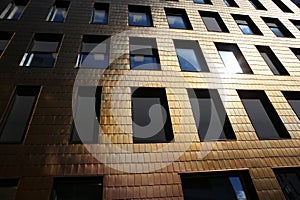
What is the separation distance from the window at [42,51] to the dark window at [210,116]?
265 inches

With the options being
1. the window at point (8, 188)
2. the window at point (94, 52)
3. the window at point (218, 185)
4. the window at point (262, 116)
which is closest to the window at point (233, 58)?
the window at point (262, 116)

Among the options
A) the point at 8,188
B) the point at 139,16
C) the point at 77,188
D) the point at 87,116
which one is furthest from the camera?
the point at 139,16

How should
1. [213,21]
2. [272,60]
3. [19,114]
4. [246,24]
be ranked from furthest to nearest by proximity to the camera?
[246,24] < [213,21] < [272,60] < [19,114]

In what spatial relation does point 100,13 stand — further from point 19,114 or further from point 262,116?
point 262,116

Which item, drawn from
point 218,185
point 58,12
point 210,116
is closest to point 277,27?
point 210,116

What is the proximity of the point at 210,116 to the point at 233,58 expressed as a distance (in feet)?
15.6

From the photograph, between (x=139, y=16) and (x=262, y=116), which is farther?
(x=139, y=16)

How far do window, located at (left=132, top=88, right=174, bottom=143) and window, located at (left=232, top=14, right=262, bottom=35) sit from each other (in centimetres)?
867

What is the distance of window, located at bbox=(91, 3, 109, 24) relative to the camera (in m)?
12.2

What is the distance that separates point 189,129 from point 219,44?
6.50 m

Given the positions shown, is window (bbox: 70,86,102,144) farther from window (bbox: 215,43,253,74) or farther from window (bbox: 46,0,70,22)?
window (bbox: 215,43,253,74)

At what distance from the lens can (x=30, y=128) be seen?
703cm

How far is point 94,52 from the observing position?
1038 centimetres

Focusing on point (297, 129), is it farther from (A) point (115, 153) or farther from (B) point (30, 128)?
(B) point (30, 128)
